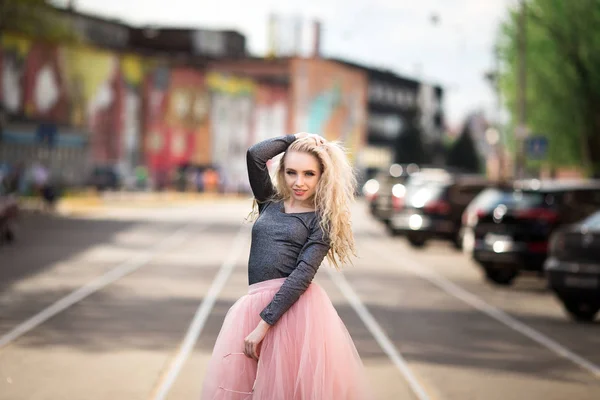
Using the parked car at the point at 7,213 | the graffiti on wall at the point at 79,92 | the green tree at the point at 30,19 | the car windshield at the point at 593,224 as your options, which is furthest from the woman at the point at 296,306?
the graffiti on wall at the point at 79,92

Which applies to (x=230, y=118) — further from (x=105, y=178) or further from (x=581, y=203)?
(x=581, y=203)

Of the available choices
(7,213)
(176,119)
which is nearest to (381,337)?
(7,213)

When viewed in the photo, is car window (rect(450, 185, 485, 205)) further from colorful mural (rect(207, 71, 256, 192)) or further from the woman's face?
colorful mural (rect(207, 71, 256, 192))

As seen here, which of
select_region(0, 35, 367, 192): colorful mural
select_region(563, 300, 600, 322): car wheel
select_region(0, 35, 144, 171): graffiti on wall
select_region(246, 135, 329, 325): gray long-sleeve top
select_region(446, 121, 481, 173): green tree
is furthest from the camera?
select_region(446, 121, 481, 173): green tree

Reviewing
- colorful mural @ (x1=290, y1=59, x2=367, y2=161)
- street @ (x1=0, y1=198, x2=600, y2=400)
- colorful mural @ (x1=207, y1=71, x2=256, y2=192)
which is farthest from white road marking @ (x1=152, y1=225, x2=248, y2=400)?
colorful mural @ (x1=290, y1=59, x2=367, y2=161)

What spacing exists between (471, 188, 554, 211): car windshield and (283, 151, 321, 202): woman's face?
15.9 meters

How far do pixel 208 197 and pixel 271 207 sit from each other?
74.1m

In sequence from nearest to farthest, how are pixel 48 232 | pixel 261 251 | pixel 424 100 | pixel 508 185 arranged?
pixel 261 251
pixel 508 185
pixel 48 232
pixel 424 100

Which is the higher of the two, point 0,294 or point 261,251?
point 261,251

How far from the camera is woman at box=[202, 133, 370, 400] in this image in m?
5.59

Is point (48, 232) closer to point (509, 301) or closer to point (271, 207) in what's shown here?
point (509, 301)

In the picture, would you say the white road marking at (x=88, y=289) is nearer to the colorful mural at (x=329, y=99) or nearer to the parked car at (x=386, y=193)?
the parked car at (x=386, y=193)

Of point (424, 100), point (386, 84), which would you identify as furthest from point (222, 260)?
point (424, 100)

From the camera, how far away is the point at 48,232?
3444cm
